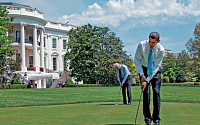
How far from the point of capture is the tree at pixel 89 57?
49625 mm

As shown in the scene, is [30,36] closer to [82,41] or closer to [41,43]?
[41,43]

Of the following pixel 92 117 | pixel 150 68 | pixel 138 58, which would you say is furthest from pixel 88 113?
pixel 150 68

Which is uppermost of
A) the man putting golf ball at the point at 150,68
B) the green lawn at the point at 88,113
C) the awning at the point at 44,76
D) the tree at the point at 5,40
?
the tree at the point at 5,40

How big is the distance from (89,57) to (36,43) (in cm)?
1092

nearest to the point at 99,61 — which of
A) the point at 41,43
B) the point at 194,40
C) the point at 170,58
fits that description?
the point at 41,43

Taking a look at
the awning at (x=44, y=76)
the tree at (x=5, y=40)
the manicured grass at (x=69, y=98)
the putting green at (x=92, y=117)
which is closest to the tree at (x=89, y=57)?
the awning at (x=44, y=76)

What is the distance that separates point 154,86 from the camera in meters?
5.79

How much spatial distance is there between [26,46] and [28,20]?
204 inches

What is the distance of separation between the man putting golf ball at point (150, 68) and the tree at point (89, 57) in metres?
42.5

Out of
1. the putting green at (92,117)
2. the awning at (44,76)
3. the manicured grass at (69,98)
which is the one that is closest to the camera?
the putting green at (92,117)

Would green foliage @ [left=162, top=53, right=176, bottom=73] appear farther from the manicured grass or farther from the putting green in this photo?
the putting green

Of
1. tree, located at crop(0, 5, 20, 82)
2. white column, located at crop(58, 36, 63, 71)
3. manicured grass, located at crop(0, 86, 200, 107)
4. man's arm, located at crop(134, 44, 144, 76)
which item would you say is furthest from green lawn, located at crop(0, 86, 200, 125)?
white column, located at crop(58, 36, 63, 71)

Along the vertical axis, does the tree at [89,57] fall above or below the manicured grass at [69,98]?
above

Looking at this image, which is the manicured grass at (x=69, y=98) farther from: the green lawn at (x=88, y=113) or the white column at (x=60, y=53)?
the white column at (x=60, y=53)
